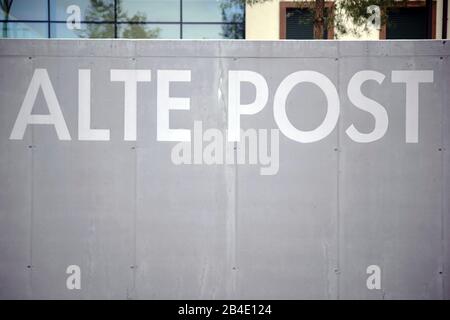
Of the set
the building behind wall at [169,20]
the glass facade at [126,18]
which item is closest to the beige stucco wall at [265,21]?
the building behind wall at [169,20]

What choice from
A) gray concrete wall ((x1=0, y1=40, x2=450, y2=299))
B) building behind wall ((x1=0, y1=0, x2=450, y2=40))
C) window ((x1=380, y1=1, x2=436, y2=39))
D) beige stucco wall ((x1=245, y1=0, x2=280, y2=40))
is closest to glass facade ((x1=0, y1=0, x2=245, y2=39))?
building behind wall ((x1=0, y1=0, x2=450, y2=40))

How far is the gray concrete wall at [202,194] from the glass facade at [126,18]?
9.92 metres

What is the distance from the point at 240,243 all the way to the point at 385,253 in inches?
40.5

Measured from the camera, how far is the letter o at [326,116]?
294 centimetres

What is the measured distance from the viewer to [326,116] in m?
2.95

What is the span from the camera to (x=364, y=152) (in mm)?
2930

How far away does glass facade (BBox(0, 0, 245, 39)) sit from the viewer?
1234cm

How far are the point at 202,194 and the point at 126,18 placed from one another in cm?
1081

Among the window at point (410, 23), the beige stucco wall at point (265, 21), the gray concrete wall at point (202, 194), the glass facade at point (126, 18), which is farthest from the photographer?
the glass facade at point (126, 18)

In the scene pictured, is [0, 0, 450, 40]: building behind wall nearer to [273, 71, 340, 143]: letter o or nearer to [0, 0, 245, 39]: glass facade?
[0, 0, 245, 39]: glass facade

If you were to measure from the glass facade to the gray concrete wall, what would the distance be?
9919mm

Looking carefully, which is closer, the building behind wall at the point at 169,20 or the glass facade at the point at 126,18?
the building behind wall at the point at 169,20

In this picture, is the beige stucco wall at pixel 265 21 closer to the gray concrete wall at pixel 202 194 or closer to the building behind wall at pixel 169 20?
the building behind wall at pixel 169 20
